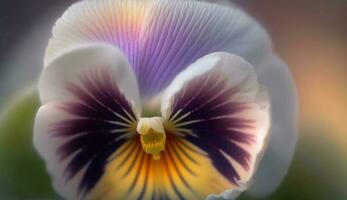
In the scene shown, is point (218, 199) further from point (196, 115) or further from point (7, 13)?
point (7, 13)

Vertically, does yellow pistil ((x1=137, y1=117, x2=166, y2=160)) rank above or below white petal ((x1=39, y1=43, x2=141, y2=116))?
below

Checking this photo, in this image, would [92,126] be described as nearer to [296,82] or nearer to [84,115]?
[84,115]

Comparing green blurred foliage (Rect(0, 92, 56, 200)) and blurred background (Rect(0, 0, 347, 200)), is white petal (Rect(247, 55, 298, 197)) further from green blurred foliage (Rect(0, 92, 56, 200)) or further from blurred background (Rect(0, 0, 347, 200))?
green blurred foliage (Rect(0, 92, 56, 200))

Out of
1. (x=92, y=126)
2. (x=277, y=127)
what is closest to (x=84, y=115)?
(x=92, y=126)

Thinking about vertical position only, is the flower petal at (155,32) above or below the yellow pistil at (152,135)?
above

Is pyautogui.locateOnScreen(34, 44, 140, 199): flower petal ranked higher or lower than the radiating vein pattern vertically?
higher

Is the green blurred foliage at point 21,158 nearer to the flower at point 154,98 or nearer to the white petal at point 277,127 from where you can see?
the flower at point 154,98

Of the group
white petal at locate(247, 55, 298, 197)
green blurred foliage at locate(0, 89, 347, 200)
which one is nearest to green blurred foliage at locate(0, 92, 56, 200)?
green blurred foliage at locate(0, 89, 347, 200)

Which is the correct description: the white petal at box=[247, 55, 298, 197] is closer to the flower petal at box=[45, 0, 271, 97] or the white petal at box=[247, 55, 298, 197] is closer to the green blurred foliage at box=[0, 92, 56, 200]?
the flower petal at box=[45, 0, 271, 97]

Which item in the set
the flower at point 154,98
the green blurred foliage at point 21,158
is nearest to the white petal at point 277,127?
the flower at point 154,98
